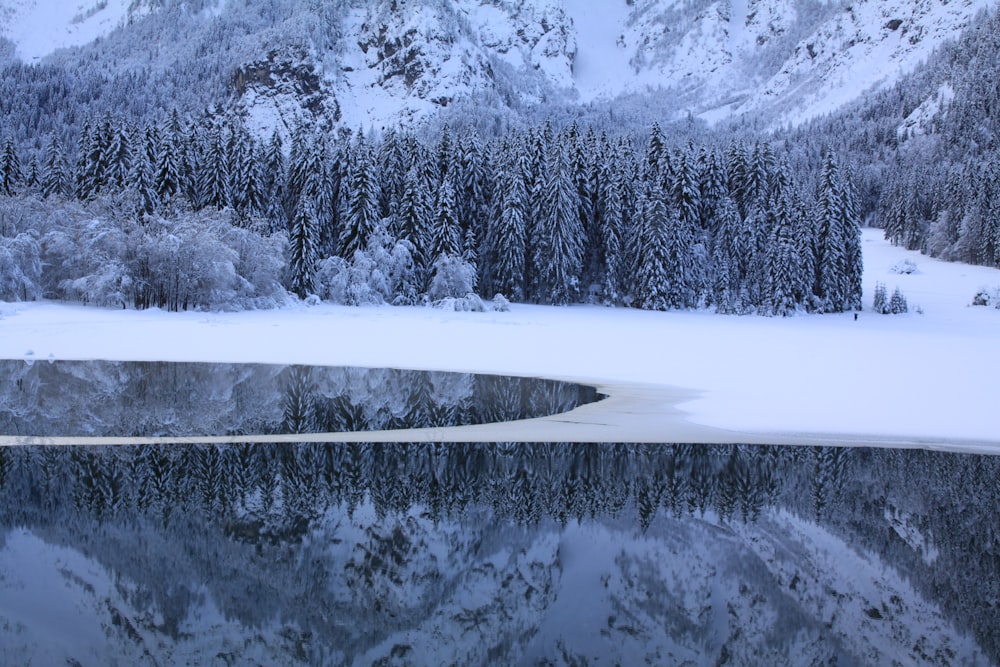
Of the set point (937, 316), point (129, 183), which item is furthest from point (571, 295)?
point (129, 183)

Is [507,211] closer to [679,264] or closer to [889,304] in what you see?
[679,264]

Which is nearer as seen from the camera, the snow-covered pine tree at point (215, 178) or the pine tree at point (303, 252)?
the pine tree at point (303, 252)

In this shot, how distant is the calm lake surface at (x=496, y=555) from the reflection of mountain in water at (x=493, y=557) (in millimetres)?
36

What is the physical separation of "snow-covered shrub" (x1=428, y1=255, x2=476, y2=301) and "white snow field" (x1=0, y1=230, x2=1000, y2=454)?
426cm

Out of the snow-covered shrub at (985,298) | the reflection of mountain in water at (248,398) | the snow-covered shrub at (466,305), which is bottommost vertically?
the reflection of mountain in water at (248,398)

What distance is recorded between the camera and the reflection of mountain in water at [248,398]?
16.4m

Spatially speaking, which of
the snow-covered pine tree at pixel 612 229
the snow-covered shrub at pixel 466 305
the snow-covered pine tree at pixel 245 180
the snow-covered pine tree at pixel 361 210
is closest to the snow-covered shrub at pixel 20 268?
the snow-covered pine tree at pixel 245 180

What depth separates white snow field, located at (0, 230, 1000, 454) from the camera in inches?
667

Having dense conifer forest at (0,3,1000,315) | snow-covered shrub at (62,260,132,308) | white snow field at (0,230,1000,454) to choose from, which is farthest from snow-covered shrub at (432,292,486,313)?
snow-covered shrub at (62,260,132,308)

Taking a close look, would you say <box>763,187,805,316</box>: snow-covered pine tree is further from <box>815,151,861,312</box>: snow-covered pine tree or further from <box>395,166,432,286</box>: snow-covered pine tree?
<box>395,166,432,286</box>: snow-covered pine tree

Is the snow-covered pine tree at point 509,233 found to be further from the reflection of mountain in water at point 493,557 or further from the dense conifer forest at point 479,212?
the reflection of mountain in water at point 493,557

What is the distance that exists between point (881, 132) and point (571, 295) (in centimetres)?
14161

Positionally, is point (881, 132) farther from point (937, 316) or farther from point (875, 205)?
point (937, 316)

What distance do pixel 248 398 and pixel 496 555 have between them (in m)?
11.7
